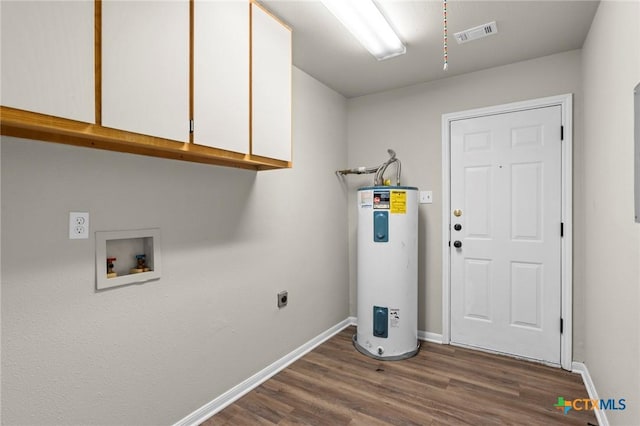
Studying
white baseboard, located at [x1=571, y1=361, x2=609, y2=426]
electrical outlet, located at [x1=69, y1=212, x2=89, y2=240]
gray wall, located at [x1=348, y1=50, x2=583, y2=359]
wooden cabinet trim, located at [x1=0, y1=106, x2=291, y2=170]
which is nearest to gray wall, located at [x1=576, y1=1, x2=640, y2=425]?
white baseboard, located at [x1=571, y1=361, x2=609, y2=426]

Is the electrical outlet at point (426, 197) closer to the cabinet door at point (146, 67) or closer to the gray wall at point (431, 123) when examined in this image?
the gray wall at point (431, 123)

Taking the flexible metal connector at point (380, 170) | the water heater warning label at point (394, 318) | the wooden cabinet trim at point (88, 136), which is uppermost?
the flexible metal connector at point (380, 170)

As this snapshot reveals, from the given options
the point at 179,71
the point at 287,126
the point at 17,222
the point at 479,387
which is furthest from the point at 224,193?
the point at 479,387

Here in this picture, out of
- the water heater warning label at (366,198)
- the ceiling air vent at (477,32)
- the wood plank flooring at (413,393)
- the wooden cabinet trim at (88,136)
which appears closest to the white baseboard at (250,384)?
the wood plank flooring at (413,393)

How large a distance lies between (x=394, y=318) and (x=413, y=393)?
646 mm

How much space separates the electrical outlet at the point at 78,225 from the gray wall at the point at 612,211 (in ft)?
7.86

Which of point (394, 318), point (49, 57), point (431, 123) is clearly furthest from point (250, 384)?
point (431, 123)

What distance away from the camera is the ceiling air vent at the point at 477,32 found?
2.27m

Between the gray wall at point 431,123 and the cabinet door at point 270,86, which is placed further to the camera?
the gray wall at point 431,123

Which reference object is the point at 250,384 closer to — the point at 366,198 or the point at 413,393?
the point at 413,393

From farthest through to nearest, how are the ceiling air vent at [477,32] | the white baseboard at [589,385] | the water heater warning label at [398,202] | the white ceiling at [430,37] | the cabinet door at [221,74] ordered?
the water heater warning label at [398,202]
the ceiling air vent at [477,32]
the white ceiling at [430,37]
the white baseboard at [589,385]
the cabinet door at [221,74]

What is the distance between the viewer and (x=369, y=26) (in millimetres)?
2176

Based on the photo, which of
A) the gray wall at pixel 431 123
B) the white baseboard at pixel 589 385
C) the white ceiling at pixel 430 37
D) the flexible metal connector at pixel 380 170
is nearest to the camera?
the white baseboard at pixel 589 385

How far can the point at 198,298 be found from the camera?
2062 millimetres
